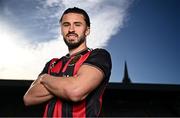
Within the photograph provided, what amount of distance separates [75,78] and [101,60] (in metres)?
0.24

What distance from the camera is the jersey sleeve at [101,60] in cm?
188

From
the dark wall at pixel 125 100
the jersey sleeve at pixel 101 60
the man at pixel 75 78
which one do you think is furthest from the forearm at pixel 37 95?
the dark wall at pixel 125 100

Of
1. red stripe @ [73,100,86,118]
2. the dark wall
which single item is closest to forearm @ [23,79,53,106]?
Answer: red stripe @ [73,100,86,118]

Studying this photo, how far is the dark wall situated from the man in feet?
20.3

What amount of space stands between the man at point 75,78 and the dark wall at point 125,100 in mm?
6187

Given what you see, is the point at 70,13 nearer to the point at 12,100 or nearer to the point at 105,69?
the point at 105,69

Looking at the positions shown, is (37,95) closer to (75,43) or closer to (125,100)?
(75,43)

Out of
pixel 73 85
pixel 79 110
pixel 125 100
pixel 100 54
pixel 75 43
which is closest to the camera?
pixel 73 85

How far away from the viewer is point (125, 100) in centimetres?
965

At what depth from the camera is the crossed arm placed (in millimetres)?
1757

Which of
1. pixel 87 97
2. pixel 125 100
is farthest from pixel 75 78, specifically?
pixel 125 100

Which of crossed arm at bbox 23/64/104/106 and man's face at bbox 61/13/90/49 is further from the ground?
man's face at bbox 61/13/90/49

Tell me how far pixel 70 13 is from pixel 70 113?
2.47 feet

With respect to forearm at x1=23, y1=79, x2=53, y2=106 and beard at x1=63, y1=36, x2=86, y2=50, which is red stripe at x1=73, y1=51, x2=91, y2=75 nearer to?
beard at x1=63, y1=36, x2=86, y2=50
